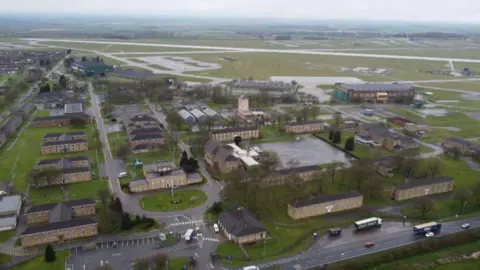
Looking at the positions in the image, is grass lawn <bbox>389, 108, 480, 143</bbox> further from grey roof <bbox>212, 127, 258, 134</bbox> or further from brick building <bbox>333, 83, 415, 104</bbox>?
grey roof <bbox>212, 127, 258, 134</bbox>

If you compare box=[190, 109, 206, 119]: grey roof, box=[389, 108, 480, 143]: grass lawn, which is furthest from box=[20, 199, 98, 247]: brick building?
box=[389, 108, 480, 143]: grass lawn

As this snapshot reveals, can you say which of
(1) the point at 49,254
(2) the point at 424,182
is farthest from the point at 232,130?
(1) the point at 49,254

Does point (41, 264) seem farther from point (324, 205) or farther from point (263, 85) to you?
point (263, 85)

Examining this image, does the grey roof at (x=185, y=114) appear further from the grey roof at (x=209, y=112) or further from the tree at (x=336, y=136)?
the tree at (x=336, y=136)

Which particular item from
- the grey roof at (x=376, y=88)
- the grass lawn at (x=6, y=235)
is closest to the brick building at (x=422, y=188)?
the grass lawn at (x=6, y=235)

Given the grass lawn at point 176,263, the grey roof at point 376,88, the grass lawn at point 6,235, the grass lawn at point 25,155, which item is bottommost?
the grass lawn at point 6,235

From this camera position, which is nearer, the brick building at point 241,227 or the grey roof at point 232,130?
the brick building at point 241,227

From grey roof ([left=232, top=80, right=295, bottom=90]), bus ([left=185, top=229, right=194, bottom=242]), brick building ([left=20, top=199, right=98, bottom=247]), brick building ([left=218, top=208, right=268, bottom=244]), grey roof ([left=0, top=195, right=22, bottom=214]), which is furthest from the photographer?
grey roof ([left=232, top=80, right=295, bottom=90])
